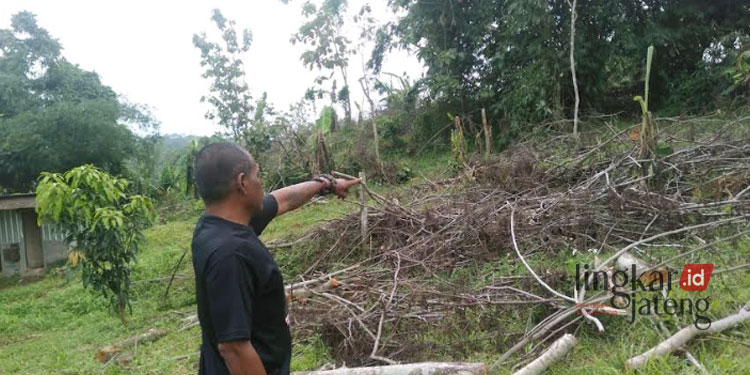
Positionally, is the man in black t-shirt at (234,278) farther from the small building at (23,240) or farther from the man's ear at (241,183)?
the small building at (23,240)

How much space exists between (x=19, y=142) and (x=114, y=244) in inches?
391

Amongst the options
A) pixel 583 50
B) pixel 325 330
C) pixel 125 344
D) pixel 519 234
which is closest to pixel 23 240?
pixel 125 344

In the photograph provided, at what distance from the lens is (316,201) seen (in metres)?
9.98

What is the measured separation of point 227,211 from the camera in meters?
1.73

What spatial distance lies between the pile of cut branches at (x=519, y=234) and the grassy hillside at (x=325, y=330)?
6 centimetres

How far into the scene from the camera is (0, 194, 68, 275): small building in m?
11.0

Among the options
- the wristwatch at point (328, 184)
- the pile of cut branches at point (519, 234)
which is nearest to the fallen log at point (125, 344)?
the pile of cut branches at point (519, 234)

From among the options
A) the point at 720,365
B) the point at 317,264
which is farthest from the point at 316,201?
the point at 720,365

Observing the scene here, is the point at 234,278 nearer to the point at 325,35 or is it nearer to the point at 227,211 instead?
the point at 227,211

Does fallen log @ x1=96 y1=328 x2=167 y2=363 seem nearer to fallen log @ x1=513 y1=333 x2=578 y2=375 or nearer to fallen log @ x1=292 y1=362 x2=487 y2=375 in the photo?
fallen log @ x1=292 y1=362 x2=487 y2=375

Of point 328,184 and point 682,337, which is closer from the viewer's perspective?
point 682,337

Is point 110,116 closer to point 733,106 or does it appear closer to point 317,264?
point 317,264

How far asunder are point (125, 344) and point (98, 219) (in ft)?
4.40

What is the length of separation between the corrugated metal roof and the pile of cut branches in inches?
311
